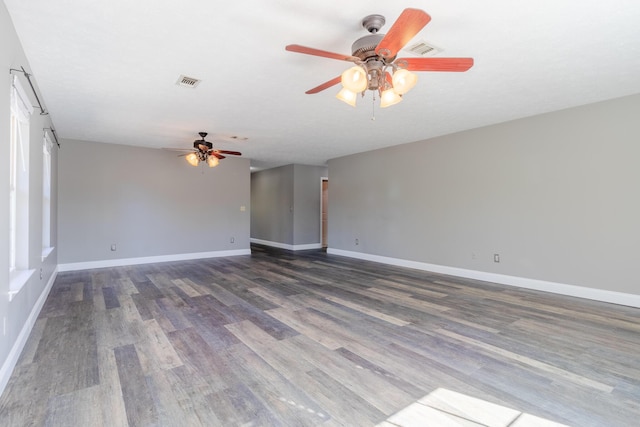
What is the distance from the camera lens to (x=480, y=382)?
84.1 inches

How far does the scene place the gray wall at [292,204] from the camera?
8.87 metres

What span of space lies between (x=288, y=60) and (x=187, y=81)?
1187 mm

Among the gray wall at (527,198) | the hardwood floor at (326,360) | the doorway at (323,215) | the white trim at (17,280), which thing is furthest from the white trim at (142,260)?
the gray wall at (527,198)

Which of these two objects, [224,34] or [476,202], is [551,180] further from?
[224,34]

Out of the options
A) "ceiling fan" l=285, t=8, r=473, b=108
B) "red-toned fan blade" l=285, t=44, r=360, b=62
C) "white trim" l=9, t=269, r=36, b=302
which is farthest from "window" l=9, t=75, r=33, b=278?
"ceiling fan" l=285, t=8, r=473, b=108

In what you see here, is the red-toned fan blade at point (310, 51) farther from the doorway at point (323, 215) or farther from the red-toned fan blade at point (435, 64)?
the doorway at point (323, 215)

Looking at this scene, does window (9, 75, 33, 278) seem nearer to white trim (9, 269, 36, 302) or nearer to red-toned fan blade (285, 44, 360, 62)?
white trim (9, 269, 36, 302)

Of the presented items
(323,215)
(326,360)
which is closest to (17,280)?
(326,360)

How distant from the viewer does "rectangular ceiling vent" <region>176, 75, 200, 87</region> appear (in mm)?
3215

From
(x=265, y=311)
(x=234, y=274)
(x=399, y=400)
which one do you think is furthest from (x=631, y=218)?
(x=234, y=274)

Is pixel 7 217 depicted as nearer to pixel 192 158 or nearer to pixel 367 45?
pixel 367 45

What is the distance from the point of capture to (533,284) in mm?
4566

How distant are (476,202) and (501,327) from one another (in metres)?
2.61

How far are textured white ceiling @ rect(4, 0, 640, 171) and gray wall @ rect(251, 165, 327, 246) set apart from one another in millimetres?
3938
